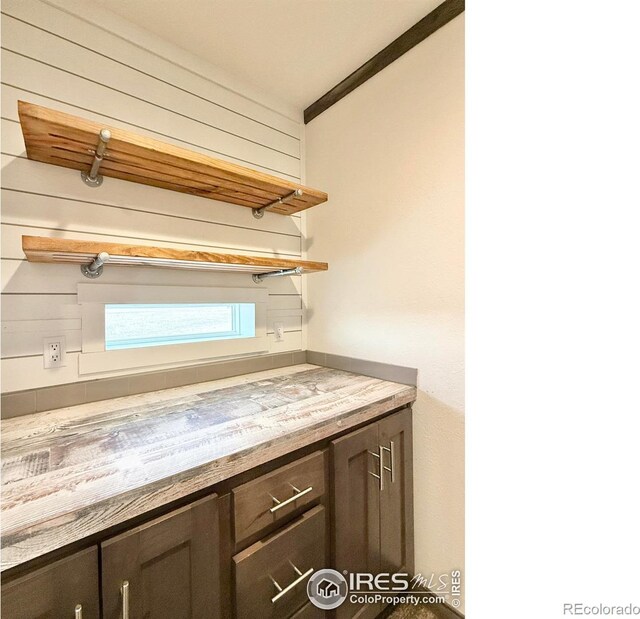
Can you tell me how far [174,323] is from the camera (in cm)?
146

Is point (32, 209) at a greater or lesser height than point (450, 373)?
greater

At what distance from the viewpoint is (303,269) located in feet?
4.83

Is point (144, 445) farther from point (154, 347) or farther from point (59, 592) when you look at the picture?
point (154, 347)

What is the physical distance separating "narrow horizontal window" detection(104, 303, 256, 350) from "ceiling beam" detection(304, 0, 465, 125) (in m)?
1.26

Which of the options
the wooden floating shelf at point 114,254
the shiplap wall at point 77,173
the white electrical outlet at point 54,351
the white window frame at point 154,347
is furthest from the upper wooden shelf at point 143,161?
the white electrical outlet at point 54,351

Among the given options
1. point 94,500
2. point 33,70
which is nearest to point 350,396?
point 94,500

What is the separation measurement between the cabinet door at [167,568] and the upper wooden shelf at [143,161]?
108 centimetres

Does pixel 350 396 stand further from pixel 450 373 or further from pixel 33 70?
pixel 33 70

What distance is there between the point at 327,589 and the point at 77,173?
1771mm

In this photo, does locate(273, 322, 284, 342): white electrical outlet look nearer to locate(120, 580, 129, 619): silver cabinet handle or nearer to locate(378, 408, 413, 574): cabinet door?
locate(378, 408, 413, 574): cabinet door

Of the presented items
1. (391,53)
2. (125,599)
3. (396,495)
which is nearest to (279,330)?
(396,495)
